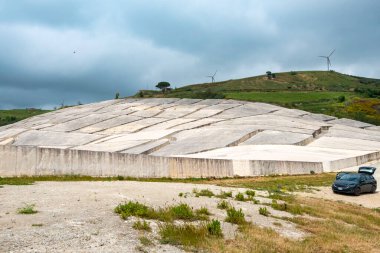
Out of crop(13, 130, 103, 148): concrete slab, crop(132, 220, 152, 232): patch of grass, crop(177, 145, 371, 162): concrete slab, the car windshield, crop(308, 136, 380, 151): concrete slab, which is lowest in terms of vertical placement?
crop(132, 220, 152, 232): patch of grass

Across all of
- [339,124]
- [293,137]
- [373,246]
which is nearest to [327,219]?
[373,246]

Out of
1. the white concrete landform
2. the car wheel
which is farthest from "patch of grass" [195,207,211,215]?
the car wheel

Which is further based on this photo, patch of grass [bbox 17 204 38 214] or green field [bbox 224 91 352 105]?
green field [bbox 224 91 352 105]

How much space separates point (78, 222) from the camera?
44.4 ft

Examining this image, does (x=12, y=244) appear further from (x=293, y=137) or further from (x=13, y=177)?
(x=293, y=137)

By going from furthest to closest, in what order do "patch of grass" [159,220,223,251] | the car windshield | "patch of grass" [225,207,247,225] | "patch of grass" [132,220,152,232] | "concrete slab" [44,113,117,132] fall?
"concrete slab" [44,113,117,132]
the car windshield
"patch of grass" [225,207,247,225]
"patch of grass" [132,220,152,232]
"patch of grass" [159,220,223,251]

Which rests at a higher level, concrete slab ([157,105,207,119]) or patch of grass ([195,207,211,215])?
concrete slab ([157,105,207,119])

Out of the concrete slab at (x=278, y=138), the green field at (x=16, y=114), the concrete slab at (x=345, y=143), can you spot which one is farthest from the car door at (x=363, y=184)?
the green field at (x=16, y=114)

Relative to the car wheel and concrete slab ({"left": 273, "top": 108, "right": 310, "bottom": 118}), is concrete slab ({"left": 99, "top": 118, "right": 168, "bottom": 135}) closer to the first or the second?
concrete slab ({"left": 273, "top": 108, "right": 310, "bottom": 118})

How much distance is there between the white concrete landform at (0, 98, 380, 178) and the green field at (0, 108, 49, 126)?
31.5 m

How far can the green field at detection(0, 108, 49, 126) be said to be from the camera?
15607cm

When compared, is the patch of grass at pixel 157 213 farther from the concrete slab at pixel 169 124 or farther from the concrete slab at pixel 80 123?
the concrete slab at pixel 80 123

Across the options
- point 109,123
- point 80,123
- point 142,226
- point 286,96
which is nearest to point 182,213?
point 142,226

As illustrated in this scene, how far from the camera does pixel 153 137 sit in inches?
3209
